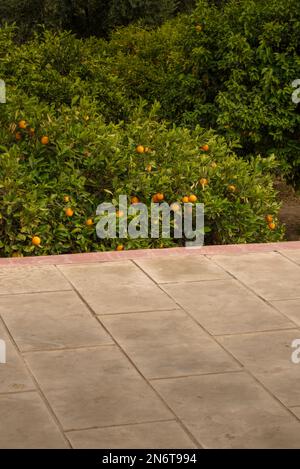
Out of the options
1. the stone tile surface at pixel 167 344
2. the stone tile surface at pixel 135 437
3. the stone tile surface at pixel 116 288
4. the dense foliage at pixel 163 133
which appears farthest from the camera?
the dense foliage at pixel 163 133

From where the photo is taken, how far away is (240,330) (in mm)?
6258

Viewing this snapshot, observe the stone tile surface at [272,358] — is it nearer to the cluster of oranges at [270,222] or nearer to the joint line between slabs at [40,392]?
the joint line between slabs at [40,392]

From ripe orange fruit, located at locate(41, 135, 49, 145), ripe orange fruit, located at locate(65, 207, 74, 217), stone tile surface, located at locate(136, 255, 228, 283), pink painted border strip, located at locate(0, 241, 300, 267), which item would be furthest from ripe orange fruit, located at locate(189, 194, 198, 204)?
ripe orange fruit, located at locate(41, 135, 49, 145)

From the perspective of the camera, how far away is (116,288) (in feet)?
23.2

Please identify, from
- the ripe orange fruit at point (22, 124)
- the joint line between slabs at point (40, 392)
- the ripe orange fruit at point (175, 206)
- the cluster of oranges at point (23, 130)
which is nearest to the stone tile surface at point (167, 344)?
the joint line between slabs at point (40, 392)

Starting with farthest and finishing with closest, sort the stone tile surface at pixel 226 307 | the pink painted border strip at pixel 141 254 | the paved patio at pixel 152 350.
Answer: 1. the pink painted border strip at pixel 141 254
2. the stone tile surface at pixel 226 307
3. the paved patio at pixel 152 350

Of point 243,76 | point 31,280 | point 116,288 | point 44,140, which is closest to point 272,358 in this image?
point 116,288

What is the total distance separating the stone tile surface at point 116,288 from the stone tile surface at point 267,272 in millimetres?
742

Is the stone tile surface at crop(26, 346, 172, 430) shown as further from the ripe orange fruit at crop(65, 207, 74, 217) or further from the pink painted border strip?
the ripe orange fruit at crop(65, 207, 74, 217)

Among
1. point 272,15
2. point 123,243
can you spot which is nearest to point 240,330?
point 123,243

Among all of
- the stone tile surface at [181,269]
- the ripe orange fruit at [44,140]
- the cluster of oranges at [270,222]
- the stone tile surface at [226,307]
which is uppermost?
the ripe orange fruit at [44,140]

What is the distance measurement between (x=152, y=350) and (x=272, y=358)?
731mm

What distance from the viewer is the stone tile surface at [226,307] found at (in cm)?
635

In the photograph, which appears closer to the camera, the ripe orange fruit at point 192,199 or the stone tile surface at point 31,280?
the stone tile surface at point 31,280
